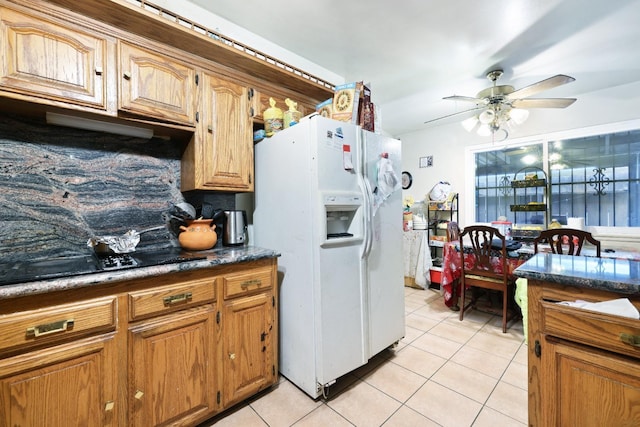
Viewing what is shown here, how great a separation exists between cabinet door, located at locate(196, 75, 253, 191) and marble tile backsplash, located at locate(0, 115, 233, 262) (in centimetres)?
38

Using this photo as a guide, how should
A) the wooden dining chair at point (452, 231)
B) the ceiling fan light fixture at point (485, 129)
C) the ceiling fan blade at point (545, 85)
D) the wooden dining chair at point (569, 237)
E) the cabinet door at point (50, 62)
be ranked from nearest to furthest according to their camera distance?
the cabinet door at point (50, 62), the ceiling fan blade at point (545, 85), the wooden dining chair at point (569, 237), the ceiling fan light fixture at point (485, 129), the wooden dining chair at point (452, 231)

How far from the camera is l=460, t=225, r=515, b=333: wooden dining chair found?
8.01ft

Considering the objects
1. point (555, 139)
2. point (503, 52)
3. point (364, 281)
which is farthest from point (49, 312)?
point (555, 139)

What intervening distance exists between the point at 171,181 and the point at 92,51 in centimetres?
81

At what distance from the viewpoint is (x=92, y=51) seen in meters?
1.34

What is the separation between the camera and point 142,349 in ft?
3.90

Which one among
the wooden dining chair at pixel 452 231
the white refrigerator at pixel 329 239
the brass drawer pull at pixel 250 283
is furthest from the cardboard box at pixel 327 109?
the wooden dining chair at pixel 452 231

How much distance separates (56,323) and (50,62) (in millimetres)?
1193

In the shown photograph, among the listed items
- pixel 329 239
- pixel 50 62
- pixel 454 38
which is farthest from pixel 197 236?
pixel 454 38

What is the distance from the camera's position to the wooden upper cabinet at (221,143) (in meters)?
1.69

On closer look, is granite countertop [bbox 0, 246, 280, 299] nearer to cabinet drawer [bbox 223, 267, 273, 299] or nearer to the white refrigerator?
cabinet drawer [bbox 223, 267, 273, 299]

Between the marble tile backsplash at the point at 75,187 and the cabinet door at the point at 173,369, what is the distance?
0.75 m

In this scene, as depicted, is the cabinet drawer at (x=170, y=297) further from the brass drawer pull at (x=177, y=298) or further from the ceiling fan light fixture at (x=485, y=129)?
the ceiling fan light fixture at (x=485, y=129)

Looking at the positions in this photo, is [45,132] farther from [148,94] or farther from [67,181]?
[148,94]
